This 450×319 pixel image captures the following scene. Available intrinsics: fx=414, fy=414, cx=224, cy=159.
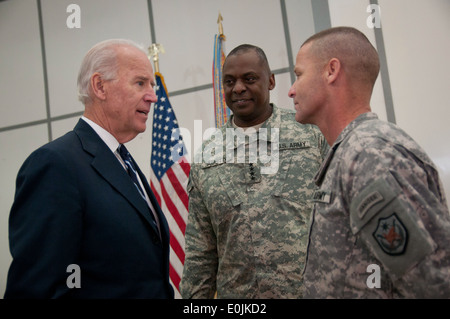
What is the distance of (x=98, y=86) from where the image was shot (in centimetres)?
161

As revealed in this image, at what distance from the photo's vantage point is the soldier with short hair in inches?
77.2

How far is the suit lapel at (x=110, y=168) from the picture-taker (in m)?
1.40

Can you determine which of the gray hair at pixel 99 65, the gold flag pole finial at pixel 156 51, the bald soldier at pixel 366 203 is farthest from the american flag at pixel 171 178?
the bald soldier at pixel 366 203

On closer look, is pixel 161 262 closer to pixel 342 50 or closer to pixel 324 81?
pixel 324 81

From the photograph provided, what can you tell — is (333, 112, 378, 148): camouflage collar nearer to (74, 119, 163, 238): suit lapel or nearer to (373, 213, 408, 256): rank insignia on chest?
(373, 213, 408, 256): rank insignia on chest

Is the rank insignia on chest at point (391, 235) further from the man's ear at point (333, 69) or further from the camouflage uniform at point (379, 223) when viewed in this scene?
the man's ear at point (333, 69)

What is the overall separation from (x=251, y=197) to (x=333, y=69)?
0.86 metres

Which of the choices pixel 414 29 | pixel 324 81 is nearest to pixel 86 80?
pixel 324 81

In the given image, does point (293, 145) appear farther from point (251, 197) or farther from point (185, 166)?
point (185, 166)

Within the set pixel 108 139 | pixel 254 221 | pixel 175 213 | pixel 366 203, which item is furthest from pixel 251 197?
pixel 175 213

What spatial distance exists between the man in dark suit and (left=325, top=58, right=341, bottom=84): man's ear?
72 centimetres

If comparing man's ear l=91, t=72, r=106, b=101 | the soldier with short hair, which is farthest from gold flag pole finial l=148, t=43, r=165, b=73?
man's ear l=91, t=72, r=106, b=101

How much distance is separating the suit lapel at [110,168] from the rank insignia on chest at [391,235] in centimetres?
76
